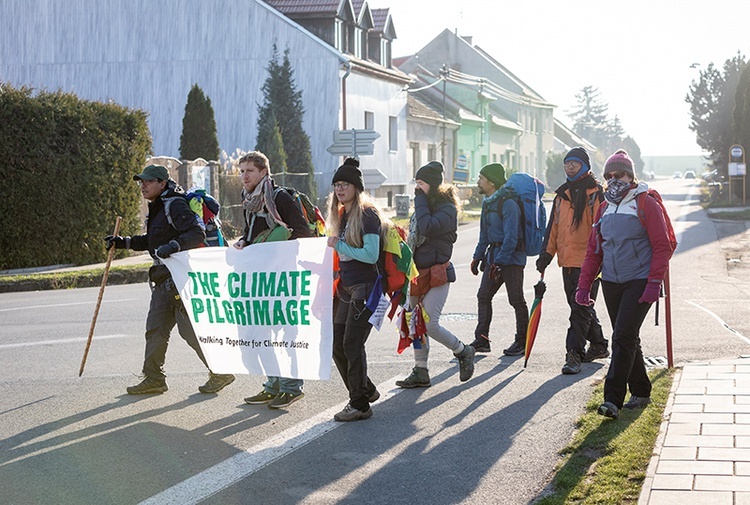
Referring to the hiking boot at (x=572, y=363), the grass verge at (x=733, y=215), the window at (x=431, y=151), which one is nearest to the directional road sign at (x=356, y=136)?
the grass verge at (x=733, y=215)

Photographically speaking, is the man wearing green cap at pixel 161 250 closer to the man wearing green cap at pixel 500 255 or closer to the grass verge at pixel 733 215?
the man wearing green cap at pixel 500 255

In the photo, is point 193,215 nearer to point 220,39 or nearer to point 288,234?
point 288,234

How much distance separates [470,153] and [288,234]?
59393 millimetres

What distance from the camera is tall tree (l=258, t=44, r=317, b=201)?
128ft

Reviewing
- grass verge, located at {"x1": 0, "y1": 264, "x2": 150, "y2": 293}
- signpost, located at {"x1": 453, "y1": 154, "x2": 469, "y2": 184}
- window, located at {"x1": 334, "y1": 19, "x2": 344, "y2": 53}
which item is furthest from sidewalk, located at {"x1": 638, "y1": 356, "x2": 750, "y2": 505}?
signpost, located at {"x1": 453, "y1": 154, "x2": 469, "y2": 184}

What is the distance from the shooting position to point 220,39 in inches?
1635

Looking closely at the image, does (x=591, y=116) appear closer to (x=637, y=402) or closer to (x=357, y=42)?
(x=357, y=42)

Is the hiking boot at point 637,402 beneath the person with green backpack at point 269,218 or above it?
beneath

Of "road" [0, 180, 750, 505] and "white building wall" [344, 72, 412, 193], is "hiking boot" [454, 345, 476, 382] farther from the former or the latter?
"white building wall" [344, 72, 412, 193]

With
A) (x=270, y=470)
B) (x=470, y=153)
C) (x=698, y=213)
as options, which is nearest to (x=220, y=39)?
(x=698, y=213)

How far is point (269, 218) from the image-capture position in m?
7.82

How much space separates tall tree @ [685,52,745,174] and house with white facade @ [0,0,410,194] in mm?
30524

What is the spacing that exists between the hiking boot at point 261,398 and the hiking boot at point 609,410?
243 cm

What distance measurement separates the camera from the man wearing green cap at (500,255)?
32.4ft
